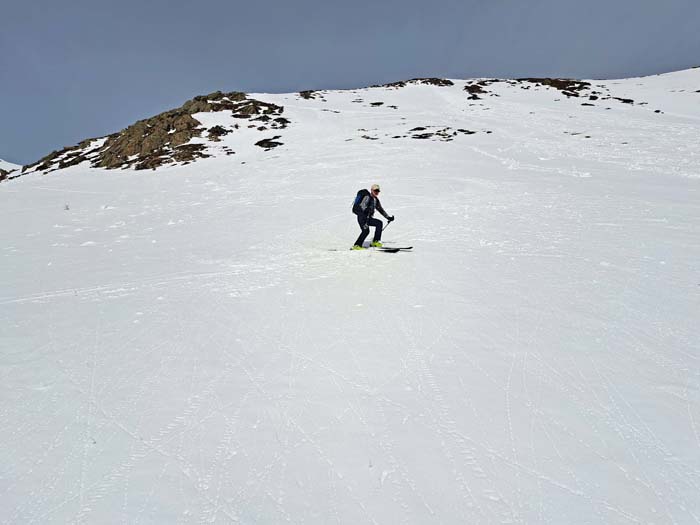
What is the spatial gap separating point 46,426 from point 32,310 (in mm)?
3753

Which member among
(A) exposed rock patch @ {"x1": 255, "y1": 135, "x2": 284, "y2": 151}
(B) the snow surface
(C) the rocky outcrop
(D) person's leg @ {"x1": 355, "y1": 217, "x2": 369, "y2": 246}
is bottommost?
(B) the snow surface

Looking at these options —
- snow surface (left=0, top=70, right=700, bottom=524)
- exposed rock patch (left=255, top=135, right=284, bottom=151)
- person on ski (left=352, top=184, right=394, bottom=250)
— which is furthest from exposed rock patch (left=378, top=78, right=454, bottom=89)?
person on ski (left=352, top=184, right=394, bottom=250)

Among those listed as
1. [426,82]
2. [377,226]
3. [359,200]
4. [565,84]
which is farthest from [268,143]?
[565,84]

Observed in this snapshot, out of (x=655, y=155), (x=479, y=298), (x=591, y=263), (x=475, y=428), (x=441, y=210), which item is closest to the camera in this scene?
(x=475, y=428)

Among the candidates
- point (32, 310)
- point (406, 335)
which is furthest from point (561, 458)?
point (32, 310)

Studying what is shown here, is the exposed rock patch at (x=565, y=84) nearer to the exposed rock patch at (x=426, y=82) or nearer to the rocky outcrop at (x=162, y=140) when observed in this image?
the exposed rock patch at (x=426, y=82)

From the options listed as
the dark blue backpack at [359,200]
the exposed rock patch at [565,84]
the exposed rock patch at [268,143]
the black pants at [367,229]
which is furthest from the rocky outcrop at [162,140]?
the exposed rock patch at [565,84]

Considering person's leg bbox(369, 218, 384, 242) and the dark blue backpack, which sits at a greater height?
the dark blue backpack

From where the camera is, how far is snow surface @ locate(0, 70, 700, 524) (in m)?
2.76

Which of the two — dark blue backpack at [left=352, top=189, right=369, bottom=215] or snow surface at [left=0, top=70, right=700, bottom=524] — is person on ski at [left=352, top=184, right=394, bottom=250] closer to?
dark blue backpack at [left=352, top=189, right=369, bottom=215]

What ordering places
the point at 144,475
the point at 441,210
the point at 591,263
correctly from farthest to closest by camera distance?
the point at 441,210 < the point at 591,263 < the point at 144,475

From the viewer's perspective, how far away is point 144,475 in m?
2.90

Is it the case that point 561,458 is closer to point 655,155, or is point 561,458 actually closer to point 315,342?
point 315,342

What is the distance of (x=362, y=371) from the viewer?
424cm
